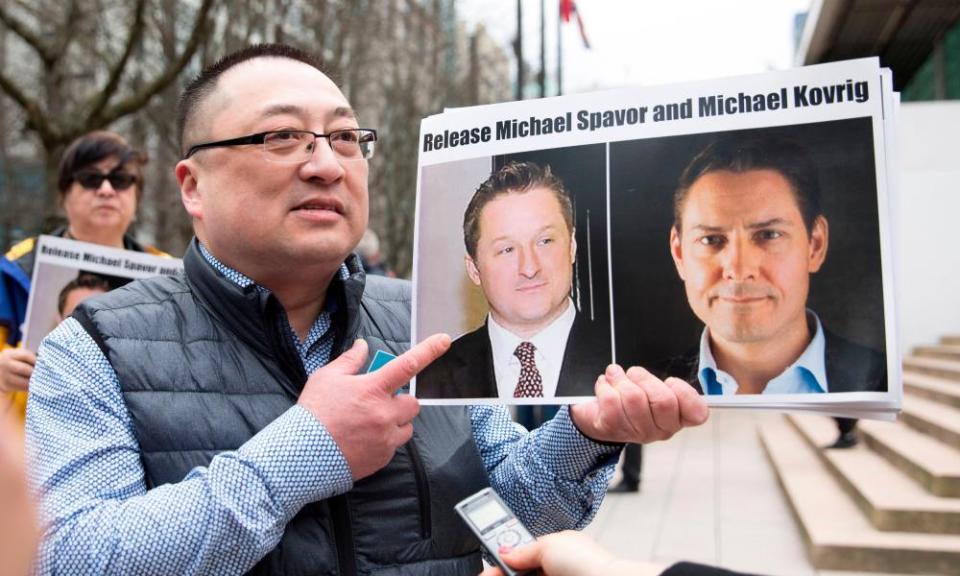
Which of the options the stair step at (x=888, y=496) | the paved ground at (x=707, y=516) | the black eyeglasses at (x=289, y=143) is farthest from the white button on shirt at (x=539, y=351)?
the stair step at (x=888, y=496)

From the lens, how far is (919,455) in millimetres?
7508

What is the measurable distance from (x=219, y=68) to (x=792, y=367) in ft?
4.12

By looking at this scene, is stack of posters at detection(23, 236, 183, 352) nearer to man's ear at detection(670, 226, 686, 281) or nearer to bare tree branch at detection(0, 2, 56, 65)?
man's ear at detection(670, 226, 686, 281)

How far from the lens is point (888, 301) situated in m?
1.43

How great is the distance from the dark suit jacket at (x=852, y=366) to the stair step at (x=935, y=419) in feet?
23.6

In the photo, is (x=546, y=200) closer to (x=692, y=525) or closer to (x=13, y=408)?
(x=13, y=408)

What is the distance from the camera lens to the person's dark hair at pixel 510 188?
1.63 meters

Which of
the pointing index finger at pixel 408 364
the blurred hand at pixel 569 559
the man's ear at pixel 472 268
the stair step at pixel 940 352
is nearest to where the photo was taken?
the blurred hand at pixel 569 559

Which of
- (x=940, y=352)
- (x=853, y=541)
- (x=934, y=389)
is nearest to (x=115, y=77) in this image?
(x=853, y=541)

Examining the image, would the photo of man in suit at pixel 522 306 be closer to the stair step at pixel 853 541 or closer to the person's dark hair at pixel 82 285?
the person's dark hair at pixel 82 285

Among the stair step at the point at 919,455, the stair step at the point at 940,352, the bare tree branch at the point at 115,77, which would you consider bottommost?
the stair step at the point at 919,455

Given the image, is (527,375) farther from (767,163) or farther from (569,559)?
(767,163)

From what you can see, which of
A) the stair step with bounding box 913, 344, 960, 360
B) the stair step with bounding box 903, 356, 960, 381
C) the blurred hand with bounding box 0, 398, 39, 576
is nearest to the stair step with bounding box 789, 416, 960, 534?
the stair step with bounding box 903, 356, 960, 381

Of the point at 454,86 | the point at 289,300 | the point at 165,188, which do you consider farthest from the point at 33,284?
the point at 454,86
